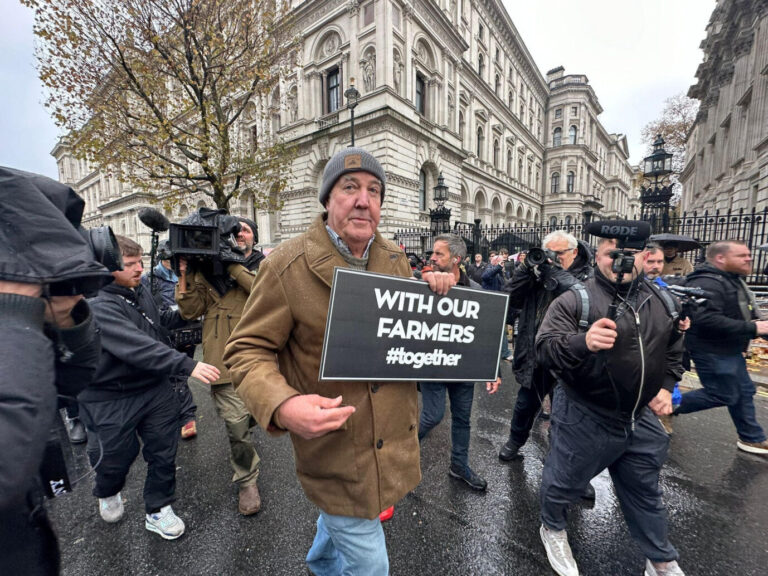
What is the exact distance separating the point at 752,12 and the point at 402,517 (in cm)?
2916

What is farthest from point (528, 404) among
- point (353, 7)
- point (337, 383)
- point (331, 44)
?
point (331, 44)

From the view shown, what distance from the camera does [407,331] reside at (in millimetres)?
1536

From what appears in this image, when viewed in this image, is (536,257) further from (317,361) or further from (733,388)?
(733,388)

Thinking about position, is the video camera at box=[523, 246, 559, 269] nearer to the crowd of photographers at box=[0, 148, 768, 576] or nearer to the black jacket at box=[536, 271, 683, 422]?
the crowd of photographers at box=[0, 148, 768, 576]

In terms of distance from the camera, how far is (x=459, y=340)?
1682 mm

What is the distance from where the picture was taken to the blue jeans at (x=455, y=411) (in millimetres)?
2908

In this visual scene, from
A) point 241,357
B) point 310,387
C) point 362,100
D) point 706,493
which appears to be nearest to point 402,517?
point 310,387

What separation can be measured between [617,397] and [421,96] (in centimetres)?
2398

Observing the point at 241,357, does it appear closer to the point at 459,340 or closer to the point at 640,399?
the point at 459,340

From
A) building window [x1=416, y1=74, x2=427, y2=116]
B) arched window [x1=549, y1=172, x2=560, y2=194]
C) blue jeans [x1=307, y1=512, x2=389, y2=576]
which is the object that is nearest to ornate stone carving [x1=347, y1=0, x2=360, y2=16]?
building window [x1=416, y1=74, x2=427, y2=116]

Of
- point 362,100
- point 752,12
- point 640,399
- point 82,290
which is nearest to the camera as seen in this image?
point 82,290

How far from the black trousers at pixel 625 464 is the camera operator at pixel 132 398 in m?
2.46

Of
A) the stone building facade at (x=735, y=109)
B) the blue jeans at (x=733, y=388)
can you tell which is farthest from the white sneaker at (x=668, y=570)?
the stone building facade at (x=735, y=109)

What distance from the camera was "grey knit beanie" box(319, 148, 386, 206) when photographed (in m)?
1.55
